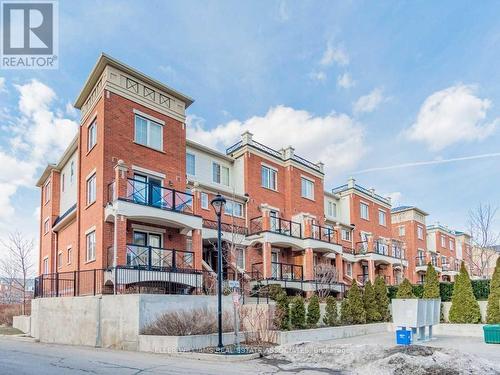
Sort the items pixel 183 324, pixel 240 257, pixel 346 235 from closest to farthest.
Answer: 1. pixel 183 324
2. pixel 240 257
3. pixel 346 235

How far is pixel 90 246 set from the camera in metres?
21.4

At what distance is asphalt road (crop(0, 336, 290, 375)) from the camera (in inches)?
438

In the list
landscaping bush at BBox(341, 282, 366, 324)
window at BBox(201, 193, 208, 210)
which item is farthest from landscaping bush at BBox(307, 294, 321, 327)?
window at BBox(201, 193, 208, 210)

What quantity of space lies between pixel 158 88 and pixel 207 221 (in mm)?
7835

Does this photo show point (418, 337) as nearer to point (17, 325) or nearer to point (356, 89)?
point (356, 89)

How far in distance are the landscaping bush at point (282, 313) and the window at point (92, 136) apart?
1165cm

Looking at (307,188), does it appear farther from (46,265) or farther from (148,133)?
(46,265)

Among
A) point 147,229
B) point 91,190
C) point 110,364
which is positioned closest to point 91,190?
point 91,190

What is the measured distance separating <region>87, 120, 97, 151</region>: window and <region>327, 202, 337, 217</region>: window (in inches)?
900

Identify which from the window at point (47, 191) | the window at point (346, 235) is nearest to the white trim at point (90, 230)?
the window at point (47, 191)

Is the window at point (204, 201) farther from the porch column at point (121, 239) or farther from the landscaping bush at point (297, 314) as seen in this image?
the landscaping bush at point (297, 314)

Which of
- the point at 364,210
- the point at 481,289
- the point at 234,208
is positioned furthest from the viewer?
the point at 364,210

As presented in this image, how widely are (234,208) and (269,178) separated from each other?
4.32 meters

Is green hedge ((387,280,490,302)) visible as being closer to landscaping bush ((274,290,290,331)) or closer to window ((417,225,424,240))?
landscaping bush ((274,290,290,331))
